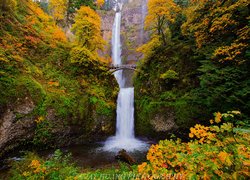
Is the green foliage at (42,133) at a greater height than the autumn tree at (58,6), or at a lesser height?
lesser

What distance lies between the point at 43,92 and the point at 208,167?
30.2ft

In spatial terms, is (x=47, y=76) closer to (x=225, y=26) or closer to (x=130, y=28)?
(x=225, y=26)

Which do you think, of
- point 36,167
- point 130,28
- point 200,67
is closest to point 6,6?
point 36,167

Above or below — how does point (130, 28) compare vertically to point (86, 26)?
above

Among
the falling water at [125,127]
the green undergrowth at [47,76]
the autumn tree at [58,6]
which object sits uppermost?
the autumn tree at [58,6]

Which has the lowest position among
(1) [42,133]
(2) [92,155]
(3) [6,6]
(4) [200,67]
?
(2) [92,155]

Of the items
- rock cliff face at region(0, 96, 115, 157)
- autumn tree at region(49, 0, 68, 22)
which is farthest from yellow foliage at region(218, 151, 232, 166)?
autumn tree at region(49, 0, 68, 22)

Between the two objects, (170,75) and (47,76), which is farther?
(170,75)

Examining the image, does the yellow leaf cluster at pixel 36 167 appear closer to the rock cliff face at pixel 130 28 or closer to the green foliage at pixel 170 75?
the green foliage at pixel 170 75

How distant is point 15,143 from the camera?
736 centimetres

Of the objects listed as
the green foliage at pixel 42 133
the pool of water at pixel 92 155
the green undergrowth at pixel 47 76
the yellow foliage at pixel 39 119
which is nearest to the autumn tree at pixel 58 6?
the green undergrowth at pixel 47 76

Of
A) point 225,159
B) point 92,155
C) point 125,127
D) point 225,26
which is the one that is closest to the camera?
point 225,159

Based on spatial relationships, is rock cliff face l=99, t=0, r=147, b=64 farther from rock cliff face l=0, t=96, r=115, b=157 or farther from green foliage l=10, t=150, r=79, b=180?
green foliage l=10, t=150, r=79, b=180

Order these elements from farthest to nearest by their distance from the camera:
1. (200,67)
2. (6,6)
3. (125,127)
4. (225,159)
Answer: (125,127), (6,6), (200,67), (225,159)
